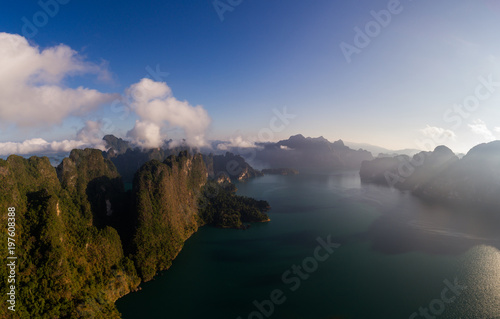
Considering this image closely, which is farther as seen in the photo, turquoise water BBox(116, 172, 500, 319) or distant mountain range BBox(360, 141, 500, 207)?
distant mountain range BBox(360, 141, 500, 207)

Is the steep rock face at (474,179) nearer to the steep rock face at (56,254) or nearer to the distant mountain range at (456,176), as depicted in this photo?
the distant mountain range at (456,176)

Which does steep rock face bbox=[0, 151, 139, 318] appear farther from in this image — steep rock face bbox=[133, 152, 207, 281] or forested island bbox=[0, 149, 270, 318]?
steep rock face bbox=[133, 152, 207, 281]

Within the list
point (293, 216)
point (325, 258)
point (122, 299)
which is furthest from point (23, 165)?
point (293, 216)

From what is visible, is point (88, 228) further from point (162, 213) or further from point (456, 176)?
point (456, 176)

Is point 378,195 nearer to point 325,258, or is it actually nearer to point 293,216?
point 293,216

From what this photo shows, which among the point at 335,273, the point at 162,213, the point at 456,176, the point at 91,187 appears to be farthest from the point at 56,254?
the point at 456,176

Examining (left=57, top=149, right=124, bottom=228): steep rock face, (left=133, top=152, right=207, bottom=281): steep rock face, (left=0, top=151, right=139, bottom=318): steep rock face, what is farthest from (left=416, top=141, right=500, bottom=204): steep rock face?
(left=57, top=149, right=124, bottom=228): steep rock face
